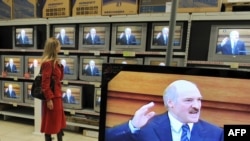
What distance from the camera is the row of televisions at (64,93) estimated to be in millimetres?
3198

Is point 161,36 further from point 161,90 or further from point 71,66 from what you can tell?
point 161,90

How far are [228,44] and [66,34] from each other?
218 centimetres

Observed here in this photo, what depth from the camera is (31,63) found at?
348cm

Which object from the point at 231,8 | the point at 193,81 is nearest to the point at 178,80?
the point at 193,81

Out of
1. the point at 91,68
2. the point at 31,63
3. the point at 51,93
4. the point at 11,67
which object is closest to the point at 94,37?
the point at 91,68

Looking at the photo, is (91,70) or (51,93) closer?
(51,93)

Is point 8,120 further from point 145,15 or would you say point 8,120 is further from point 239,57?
point 239,57

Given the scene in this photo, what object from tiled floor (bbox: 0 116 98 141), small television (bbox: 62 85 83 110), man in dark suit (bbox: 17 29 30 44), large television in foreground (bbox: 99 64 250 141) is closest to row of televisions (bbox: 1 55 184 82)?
small television (bbox: 62 85 83 110)

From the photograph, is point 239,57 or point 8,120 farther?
point 8,120

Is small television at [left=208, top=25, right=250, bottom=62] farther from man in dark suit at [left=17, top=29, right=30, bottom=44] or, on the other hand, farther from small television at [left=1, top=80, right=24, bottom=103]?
small television at [left=1, top=80, right=24, bottom=103]

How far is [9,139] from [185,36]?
275 cm

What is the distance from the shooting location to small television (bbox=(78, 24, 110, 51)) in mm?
3029

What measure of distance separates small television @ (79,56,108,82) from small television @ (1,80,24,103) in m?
1.16

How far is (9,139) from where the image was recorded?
3.06m
